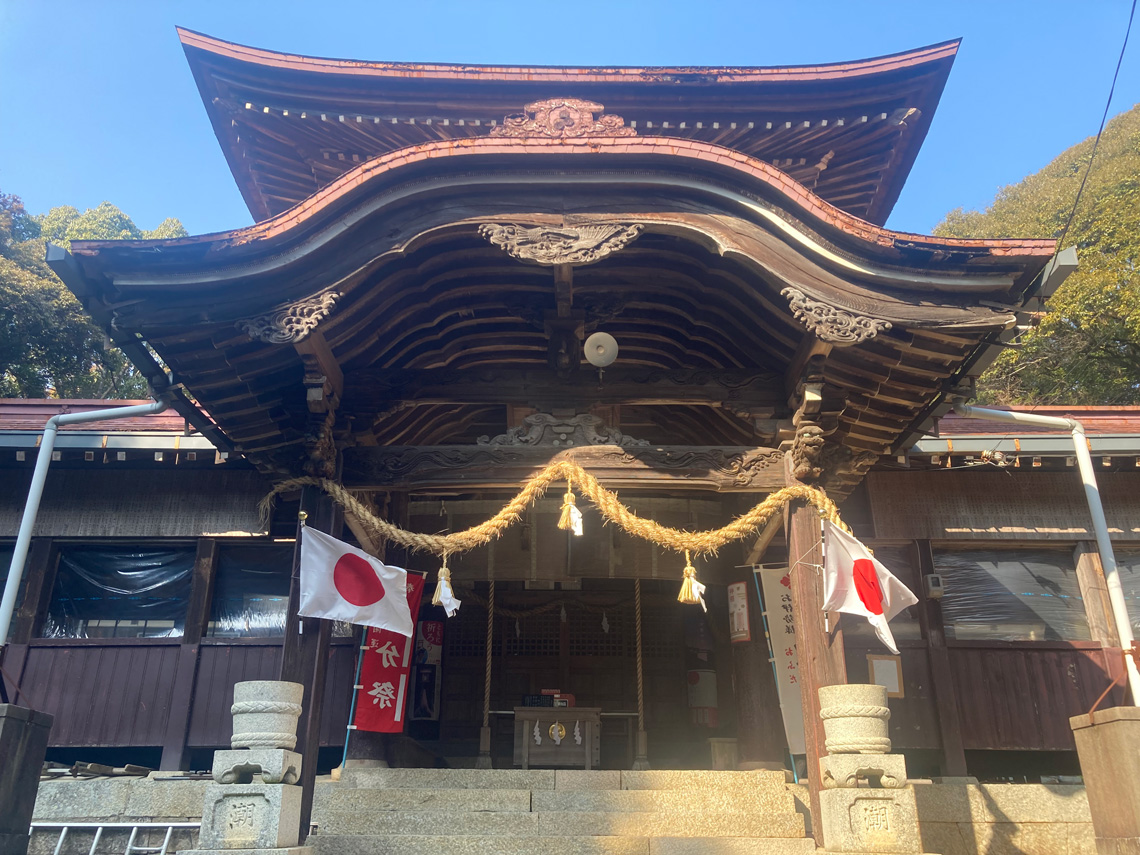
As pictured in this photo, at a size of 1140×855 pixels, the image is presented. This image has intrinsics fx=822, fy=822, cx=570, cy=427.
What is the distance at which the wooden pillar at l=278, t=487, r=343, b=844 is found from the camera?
6422 millimetres

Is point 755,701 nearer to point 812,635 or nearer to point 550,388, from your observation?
point 812,635

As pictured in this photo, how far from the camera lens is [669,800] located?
7.07 metres

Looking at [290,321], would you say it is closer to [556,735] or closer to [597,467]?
[597,467]

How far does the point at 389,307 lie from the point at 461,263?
0.77 m

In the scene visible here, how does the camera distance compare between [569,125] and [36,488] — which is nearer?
[569,125]

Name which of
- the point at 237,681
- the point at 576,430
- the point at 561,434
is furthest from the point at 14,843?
the point at 576,430

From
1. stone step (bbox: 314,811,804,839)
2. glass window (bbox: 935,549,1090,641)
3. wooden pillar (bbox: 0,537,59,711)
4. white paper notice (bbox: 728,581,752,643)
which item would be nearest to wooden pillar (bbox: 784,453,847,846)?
stone step (bbox: 314,811,804,839)

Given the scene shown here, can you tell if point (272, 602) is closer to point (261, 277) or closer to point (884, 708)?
point (261, 277)

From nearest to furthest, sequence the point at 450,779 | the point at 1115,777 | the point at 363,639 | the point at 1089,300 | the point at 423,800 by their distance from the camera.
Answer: the point at 1115,777 → the point at 423,800 → the point at 450,779 → the point at 363,639 → the point at 1089,300

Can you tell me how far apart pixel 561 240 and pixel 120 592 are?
22.7ft

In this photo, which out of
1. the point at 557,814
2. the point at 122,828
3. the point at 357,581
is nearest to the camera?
the point at 557,814

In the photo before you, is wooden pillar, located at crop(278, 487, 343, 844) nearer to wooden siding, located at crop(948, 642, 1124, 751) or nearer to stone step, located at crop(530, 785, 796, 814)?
stone step, located at crop(530, 785, 796, 814)

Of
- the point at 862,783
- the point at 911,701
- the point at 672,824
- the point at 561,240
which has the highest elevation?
the point at 561,240

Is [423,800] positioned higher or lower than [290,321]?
lower
